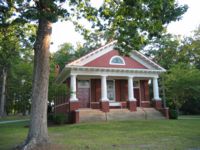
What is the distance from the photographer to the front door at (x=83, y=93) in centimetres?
2586

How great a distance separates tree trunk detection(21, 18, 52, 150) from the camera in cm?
970

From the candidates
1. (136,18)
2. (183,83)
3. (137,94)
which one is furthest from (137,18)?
(183,83)

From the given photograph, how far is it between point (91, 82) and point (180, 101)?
1508cm

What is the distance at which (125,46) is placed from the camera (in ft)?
40.1

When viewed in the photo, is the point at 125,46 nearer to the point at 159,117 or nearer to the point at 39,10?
the point at 39,10

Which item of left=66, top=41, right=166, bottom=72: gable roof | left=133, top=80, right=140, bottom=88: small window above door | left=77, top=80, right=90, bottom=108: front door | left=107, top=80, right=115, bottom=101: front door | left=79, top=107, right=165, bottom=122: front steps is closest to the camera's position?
left=79, top=107, right=165, bottom=122: front steps

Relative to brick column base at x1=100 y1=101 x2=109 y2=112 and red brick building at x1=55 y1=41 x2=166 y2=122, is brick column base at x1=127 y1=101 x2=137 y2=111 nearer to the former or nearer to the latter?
red brick building at x1=55 y1=41 x2=166 y2=122

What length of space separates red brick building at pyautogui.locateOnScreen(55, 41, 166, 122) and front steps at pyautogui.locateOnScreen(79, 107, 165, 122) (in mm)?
594

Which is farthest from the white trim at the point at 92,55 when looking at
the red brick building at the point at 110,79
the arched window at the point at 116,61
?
the arched window at the point at 116,61

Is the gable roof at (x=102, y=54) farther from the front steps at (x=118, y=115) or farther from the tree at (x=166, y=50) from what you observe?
the tree at (x=166, y=50)

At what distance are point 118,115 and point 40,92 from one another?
1406 centimetres

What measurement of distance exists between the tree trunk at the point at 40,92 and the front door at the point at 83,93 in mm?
15455

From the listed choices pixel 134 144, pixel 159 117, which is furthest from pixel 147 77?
pixel 134 144

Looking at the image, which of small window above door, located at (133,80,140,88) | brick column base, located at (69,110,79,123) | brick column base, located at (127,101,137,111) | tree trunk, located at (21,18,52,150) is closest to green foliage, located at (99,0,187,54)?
tree trunk, located at (21,18,52,150)
